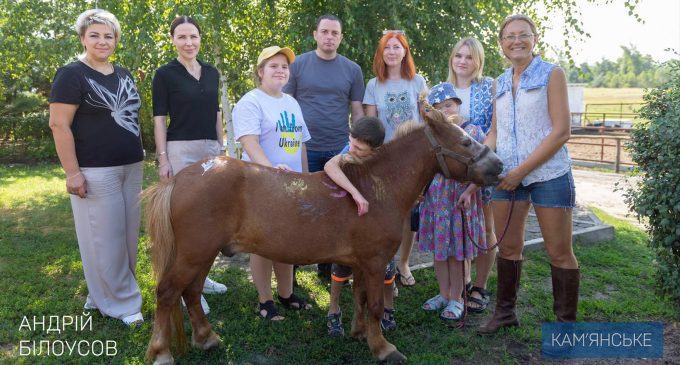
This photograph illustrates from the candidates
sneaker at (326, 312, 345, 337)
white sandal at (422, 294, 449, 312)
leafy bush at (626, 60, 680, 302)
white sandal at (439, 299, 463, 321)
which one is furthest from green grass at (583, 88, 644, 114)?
sneaker at (326, 312, 345, 337)

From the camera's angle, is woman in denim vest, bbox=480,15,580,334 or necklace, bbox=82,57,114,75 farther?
necklace, bbox=82,57,114,75

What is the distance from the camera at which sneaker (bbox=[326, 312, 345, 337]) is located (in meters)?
4.09

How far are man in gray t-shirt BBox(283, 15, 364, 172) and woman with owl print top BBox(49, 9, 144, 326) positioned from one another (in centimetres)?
152

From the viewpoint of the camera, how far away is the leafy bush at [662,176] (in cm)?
396

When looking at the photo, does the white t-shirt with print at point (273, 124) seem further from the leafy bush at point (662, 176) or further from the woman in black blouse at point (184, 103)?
the leafy bush at point (662, 176)

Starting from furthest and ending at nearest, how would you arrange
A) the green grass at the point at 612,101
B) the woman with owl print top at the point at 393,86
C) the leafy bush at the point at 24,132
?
1. the green grass at the point at 612,101
2. the leafy bush at the point at 24,132
3. the woman with owl print top at the point at 393,86

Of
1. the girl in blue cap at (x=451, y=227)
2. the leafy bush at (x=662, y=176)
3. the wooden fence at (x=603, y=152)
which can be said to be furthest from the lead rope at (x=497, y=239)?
the wooden fence at (x=603, y=152)

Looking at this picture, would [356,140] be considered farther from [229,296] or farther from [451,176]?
[229,296]

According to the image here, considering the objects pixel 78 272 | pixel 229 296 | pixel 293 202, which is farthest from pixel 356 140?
pixel 78 272

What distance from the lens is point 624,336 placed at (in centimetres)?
391

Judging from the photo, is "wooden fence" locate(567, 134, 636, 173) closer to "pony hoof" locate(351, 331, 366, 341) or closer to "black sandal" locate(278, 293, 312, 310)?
"black sandal" locate(278, 293, 312, 310)

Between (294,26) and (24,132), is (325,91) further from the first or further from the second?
(24,132)

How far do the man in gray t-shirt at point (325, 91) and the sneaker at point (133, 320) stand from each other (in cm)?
211

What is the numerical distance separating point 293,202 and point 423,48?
520cm
